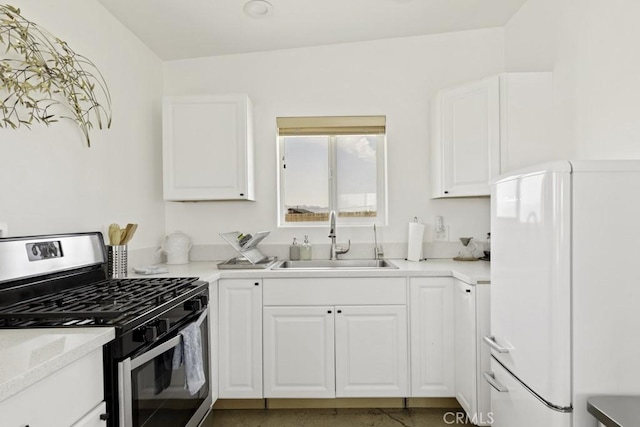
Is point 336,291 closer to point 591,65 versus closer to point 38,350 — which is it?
point 38,350

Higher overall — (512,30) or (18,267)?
(512,30)

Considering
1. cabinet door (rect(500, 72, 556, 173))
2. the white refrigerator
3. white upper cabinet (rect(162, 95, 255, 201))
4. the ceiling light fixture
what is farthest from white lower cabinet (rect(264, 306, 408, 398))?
the ceiling light fixture

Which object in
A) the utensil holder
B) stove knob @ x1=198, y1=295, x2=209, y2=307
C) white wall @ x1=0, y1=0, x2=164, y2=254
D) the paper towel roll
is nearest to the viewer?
white wall @ x1=0, y1=0, x2=164, y2=254

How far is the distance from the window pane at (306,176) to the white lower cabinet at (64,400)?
6.79 feet

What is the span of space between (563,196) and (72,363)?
1579 mm

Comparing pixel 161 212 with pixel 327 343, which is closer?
pixel 327 343

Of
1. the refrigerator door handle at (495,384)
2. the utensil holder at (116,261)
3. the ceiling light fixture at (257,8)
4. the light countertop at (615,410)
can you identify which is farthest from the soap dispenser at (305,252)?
the light countertop at (615,410)

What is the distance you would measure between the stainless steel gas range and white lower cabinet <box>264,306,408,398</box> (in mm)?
541

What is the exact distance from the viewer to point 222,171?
270 centimetres

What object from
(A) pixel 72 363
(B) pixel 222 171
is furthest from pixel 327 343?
(A) pixel 72 363

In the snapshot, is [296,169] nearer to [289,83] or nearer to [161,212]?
[289,83]

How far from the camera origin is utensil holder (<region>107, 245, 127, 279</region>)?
205 centimetres

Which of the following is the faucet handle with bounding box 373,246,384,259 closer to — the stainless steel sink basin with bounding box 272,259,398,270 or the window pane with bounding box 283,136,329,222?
the stainless steel sink basin with bounding box 272,259,398,270

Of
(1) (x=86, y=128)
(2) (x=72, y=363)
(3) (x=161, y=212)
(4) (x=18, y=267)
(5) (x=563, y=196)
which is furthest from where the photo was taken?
(3) (x=161, y=212)
